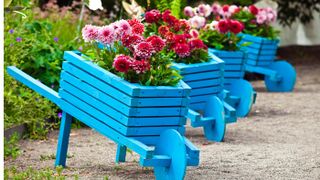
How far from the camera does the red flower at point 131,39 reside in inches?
229

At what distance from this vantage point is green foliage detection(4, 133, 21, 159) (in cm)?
702

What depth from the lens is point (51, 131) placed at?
27.4 ft

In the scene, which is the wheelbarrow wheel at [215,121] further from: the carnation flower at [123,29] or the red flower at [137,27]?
the carnation flower at [123,29]

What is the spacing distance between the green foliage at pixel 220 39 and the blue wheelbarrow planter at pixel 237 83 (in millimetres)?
94

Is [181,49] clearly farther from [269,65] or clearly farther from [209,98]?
[269,65]

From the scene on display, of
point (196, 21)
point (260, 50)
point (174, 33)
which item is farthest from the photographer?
point (260, 50)

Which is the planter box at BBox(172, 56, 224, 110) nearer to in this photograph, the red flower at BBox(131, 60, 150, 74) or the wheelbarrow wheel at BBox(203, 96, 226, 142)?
the wheelbarrow wheel at BBox(203, 96, 226, 142)

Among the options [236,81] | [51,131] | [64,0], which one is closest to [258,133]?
[236,81]

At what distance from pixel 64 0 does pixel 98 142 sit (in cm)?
636

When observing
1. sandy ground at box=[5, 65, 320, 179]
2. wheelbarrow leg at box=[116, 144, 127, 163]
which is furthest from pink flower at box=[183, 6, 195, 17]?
wheelbarrow leg at box=[116, 144, 127, 163]

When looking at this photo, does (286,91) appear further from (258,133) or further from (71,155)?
(71,155)

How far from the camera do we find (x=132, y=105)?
18.3ft

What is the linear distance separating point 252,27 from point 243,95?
1.92m

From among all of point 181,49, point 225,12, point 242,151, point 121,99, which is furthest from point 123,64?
point 225,12
